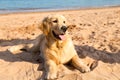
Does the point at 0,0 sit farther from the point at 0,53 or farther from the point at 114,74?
the point at 114,74

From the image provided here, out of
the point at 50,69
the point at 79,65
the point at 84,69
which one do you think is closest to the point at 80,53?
the point at 79,65

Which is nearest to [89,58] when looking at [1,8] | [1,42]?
[1,42]

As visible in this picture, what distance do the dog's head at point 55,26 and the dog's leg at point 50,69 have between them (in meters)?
0.47

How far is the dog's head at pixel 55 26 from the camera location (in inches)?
220

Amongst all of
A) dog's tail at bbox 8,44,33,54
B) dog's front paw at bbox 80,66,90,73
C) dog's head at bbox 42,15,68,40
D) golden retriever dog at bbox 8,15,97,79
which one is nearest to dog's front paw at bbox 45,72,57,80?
golden retriever dog at bbox 8,15,97,79

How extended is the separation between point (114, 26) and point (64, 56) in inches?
135

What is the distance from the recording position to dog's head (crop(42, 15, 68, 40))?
5.59 metres

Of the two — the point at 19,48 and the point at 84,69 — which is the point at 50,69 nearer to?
the point at 84,69

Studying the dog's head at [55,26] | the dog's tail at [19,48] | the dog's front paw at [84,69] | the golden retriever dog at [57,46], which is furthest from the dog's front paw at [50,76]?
the dog's tail at [19,48]

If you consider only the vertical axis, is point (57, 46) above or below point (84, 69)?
above

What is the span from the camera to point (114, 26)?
8.87 m

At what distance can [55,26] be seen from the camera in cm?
568

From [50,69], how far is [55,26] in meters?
0.78

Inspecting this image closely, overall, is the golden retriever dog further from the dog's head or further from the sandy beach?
the sandy beach
